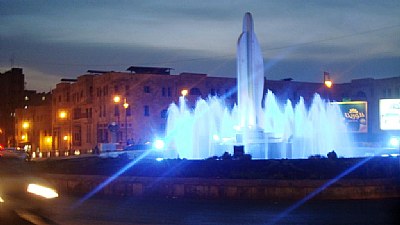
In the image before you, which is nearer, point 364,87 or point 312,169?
point 312,169

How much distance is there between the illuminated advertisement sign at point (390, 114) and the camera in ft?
187

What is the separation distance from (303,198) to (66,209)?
25.5 feet

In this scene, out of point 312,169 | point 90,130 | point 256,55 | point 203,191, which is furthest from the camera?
point 90,130

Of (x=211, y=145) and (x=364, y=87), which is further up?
(x=364, y=87)

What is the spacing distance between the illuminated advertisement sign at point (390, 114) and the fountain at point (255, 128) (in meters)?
11.0

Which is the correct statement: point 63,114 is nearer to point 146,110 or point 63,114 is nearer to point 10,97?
point 146,110

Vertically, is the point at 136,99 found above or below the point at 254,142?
above

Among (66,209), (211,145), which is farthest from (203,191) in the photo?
(211,145)

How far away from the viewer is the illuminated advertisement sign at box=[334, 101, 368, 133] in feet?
197

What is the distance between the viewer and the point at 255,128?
35469 mm

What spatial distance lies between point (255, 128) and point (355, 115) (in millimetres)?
27787

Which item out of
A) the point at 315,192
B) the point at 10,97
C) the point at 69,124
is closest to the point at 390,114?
the point at 315,192

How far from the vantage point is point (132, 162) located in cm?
2656

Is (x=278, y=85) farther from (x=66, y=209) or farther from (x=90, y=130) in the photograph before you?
(x=66, y=209)
